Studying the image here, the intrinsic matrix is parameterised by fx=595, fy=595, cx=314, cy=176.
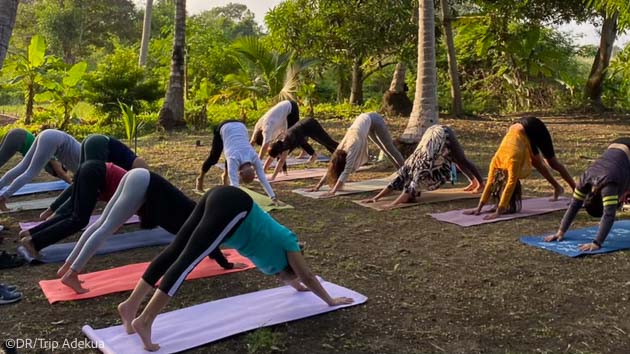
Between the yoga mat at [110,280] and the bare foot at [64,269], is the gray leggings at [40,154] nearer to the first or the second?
the yoga mat at [110,280]

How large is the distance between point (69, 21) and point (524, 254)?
85.2 feet

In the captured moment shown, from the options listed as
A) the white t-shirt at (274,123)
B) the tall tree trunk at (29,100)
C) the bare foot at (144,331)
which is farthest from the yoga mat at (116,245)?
the tall tree trunk at (29,100)

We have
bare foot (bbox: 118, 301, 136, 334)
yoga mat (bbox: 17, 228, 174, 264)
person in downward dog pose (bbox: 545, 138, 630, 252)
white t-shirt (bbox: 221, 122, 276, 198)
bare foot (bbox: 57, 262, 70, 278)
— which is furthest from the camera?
white t-shirt (bbox: 221, 122, 276, 198)

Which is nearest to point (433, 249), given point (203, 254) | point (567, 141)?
point (203, 254)

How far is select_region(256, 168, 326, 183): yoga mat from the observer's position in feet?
28.1

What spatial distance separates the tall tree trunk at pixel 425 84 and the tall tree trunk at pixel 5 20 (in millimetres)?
6259

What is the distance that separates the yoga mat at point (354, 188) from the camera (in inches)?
292

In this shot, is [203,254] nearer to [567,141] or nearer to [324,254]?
[324,254]

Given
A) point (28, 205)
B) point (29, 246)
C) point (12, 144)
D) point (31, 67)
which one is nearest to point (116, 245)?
point (29, 246)

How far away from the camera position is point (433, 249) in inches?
199

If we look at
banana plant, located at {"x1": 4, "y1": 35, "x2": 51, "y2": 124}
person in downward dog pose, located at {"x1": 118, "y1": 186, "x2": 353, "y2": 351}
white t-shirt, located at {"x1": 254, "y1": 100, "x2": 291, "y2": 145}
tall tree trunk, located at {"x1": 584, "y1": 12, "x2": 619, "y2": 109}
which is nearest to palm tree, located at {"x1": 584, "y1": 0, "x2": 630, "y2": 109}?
tall tree trunk, located at {"x1": 584, "y1": 12, "x2": 619, "y2": 109}

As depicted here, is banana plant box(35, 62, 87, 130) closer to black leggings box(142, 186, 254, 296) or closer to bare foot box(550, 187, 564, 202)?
bare foot box(550, 187, 564, 202)

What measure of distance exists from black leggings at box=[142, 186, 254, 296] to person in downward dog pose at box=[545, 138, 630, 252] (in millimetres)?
2967

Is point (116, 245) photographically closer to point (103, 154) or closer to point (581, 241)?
point (103, 154)
